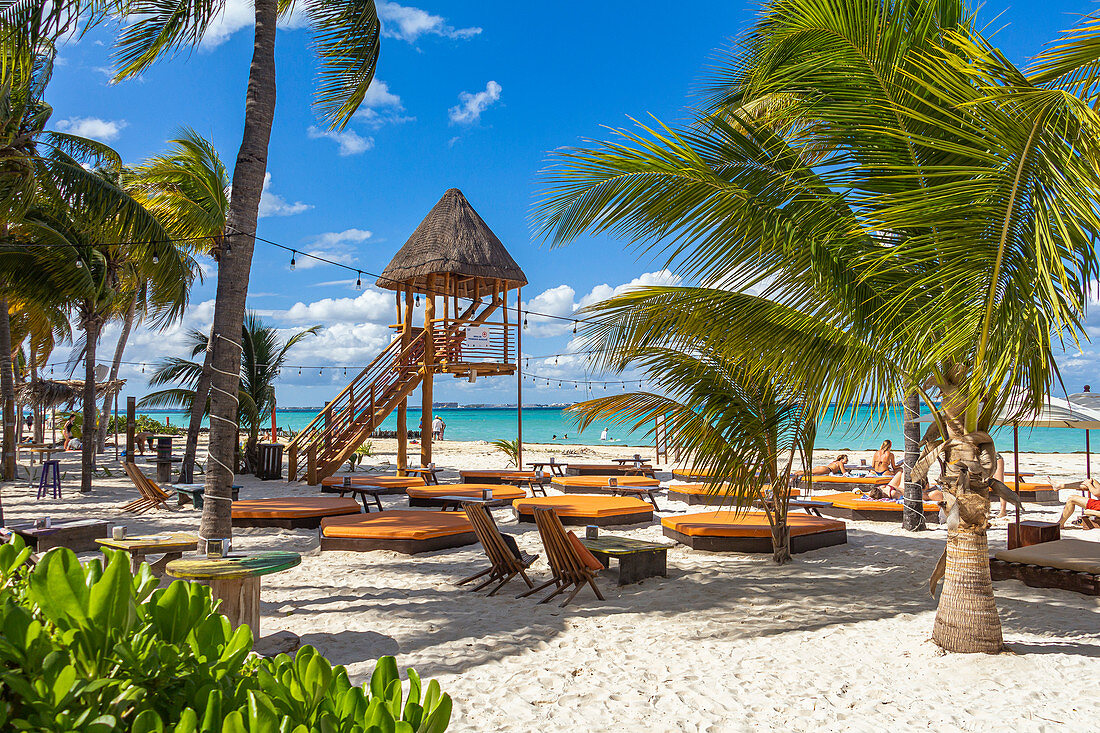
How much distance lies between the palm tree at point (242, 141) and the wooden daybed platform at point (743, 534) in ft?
16.6

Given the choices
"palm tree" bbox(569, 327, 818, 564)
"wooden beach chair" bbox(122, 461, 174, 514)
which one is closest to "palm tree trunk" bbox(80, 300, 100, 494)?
"wooden beach chair" bbox(122, 461, 174, 514)

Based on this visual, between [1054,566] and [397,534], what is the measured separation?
6.37 m

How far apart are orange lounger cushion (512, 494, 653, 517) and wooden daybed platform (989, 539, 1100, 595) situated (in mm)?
4615

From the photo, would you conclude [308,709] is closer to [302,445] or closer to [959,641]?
[959,641]

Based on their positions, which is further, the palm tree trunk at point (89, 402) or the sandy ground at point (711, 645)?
the palm tree trunk at point (89, 402)

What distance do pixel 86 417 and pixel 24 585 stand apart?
45.9 ft

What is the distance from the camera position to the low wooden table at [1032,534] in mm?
7195

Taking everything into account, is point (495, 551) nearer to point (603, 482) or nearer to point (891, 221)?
point (891, 221)

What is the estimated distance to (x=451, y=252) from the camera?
17.3m

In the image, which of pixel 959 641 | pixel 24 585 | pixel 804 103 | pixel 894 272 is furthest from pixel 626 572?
pixel 24 585

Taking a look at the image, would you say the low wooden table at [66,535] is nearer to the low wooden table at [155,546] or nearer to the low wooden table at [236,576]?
the low wooden table at [155,546]

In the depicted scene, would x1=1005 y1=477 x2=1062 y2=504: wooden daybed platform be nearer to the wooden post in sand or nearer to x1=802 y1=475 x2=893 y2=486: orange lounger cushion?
x1=802 y1=475 x2=893 y2=486: orange lounger cushion

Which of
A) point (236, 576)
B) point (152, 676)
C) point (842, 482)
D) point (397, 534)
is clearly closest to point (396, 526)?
point (397, 534)

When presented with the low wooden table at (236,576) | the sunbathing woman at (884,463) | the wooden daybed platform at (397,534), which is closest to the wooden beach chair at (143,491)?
the wooden daybed platform at (397,534)
